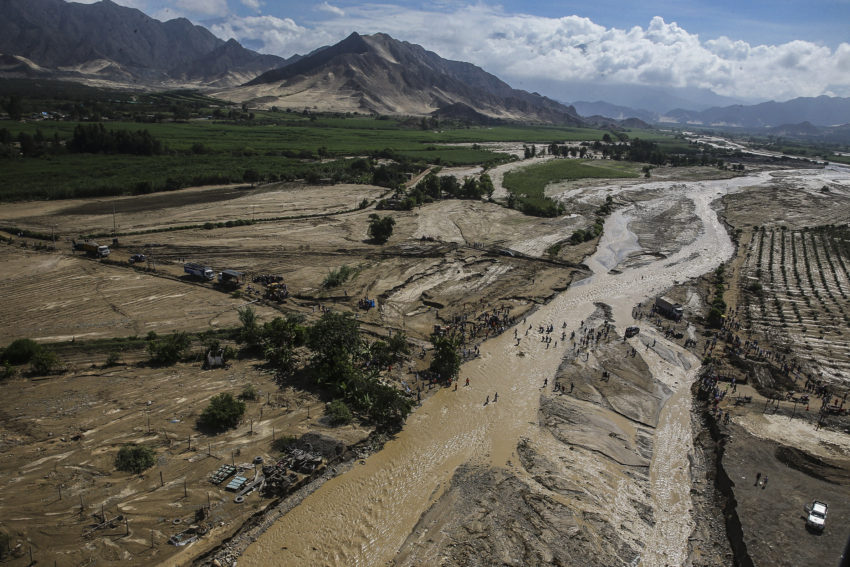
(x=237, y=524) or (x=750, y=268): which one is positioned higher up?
(x=750, y=268)

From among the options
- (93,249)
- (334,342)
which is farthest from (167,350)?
(93,249)

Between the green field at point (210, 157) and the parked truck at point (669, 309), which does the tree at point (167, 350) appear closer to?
the parked truck at point (669, 309)

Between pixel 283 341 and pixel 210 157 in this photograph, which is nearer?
pixel 283 341

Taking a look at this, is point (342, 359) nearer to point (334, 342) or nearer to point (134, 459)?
point (334, 342)

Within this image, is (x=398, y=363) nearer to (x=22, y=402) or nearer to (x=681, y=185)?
(x=22, y=402)

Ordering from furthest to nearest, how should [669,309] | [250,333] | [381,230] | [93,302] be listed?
1. [381,230]
2. [669,309]
3. [93,302]
4. [250,333]

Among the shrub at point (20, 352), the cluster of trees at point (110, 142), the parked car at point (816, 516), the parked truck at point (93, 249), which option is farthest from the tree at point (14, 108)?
the parked car at point (816, 516)

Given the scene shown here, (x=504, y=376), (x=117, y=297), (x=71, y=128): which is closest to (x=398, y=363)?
(x=504, y=376)
